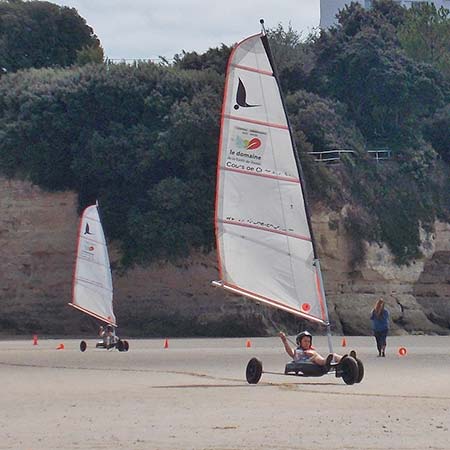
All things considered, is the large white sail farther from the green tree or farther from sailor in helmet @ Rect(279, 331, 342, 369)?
the green tree

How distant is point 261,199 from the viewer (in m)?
19.0

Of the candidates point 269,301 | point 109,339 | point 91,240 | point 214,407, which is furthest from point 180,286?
point 214,407

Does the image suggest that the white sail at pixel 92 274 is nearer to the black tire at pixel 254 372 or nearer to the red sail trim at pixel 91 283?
the red sail trim at pixel 91 283

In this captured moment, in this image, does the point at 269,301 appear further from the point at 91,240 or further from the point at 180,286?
the point at 180,286

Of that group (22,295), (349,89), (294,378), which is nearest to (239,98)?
(294,378)

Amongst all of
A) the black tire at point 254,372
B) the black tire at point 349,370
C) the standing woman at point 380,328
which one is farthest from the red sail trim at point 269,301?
the standing woman at point 380,328

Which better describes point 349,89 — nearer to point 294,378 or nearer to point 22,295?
point 22,295

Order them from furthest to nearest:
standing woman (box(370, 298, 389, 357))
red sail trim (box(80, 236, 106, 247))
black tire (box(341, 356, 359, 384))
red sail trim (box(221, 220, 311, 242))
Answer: red sail trim (box(80, 236, 106, 247)) → standing woman (box(370, 298, 389, 357)) → red sail trim (box(221, 220, 311, 242)) → black tire (box(341, 356, 359, 384))

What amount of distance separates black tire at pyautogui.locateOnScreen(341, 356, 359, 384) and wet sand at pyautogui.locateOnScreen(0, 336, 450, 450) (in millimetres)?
158

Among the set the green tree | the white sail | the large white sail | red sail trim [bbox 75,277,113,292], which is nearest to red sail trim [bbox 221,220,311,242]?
the large white sail

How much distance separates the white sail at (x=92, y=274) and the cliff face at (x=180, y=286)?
715 centimetres

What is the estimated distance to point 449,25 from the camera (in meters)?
64.9

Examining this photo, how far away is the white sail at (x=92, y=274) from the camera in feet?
118

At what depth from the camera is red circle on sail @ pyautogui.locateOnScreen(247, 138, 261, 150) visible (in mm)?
18906
